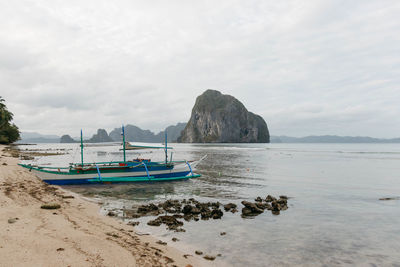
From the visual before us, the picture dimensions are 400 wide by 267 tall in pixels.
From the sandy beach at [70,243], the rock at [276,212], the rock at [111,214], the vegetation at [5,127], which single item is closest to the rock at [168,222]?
the sandy beach at [70,243]

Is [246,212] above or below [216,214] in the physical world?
below

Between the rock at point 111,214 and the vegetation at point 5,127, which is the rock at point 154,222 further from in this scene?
the vegetation at point 5,127

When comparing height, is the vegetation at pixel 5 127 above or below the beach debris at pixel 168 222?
above

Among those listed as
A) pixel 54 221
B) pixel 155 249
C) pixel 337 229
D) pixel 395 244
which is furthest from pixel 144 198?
pixel 395 244

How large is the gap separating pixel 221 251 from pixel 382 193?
2311 centimetres

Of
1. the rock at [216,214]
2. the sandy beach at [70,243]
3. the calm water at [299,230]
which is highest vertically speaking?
the sandy beach at [70,243]

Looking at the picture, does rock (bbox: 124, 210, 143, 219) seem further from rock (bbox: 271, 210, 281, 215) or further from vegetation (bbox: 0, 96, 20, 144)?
vegetation (bbox: 0, 96, 20, 144)

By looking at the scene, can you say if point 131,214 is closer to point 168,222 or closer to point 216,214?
point 168,222

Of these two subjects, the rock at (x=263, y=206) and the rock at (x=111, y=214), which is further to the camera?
the rock at (x=263, y=206)

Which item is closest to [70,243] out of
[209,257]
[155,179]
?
[209,257]

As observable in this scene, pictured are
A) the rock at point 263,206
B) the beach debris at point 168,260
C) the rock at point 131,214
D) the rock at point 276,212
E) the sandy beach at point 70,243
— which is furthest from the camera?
the rock at point 263,206

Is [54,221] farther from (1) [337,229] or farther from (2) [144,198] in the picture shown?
(1) [337,229]

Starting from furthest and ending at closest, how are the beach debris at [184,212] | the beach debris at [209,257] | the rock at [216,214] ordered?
the rock at [216,214] → the beach debris at [184,212] → the beach debris at [209,257]

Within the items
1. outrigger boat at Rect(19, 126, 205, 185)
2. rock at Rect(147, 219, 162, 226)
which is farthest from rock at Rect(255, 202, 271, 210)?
outrigger boat at Rect(19, 126, 205, 185)
